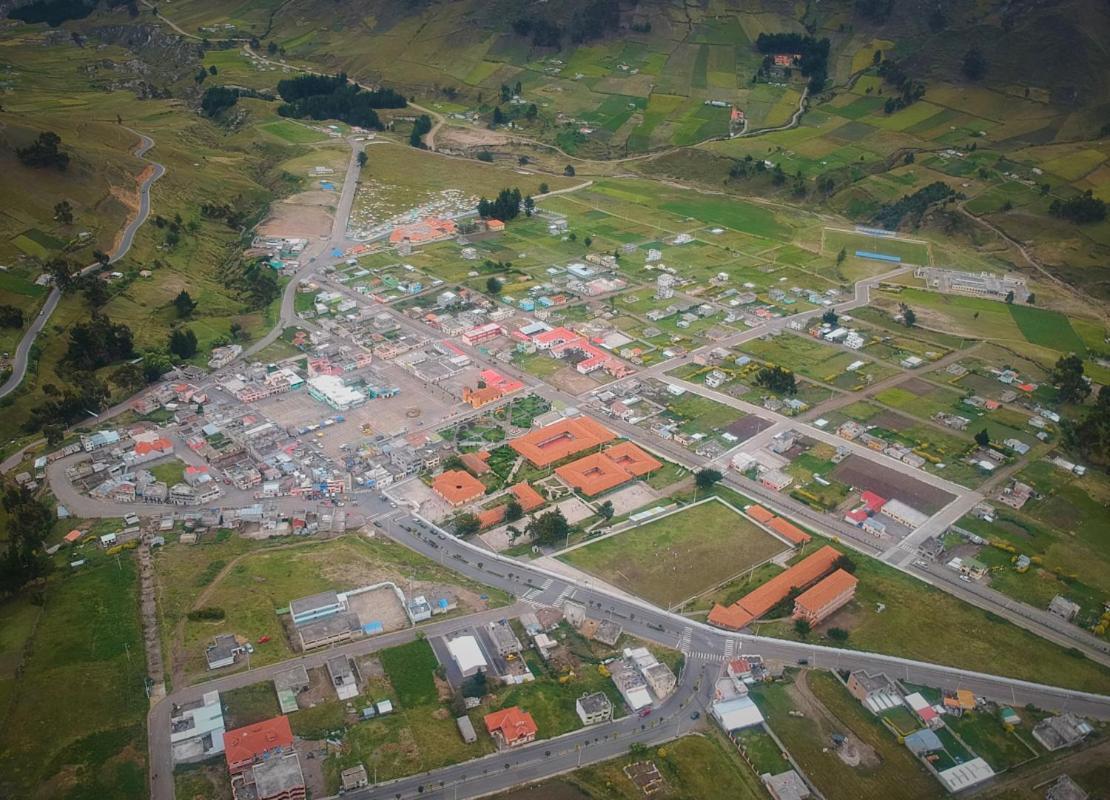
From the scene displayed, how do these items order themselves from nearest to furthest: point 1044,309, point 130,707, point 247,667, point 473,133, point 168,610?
point 130,707
point 247,667
point 168,610
point 1044,309
point 473,133

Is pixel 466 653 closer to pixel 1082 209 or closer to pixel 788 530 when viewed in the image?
pixel 788 530

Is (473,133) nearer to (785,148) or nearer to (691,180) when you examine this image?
(691,180)

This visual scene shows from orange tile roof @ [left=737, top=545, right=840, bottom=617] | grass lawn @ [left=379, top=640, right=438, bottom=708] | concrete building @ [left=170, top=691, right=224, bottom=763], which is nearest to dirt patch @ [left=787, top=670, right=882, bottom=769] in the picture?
orange tile roof @ [left=737, top=545, right=840, bottom=617]

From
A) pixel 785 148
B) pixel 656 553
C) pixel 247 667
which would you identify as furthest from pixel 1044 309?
pixel 247 667

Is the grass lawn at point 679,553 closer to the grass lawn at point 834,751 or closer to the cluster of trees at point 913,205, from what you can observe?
the grass lawn at point 834,751

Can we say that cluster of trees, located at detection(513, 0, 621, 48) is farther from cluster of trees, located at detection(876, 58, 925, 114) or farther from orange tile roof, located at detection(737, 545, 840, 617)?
orange tile roof, located at detection(737, 545, 840, 617)

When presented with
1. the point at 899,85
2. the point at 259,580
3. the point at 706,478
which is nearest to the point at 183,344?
the point at 259,580
